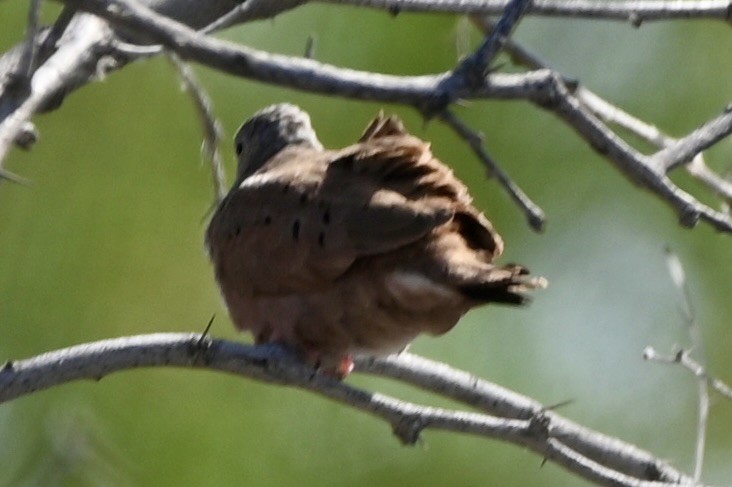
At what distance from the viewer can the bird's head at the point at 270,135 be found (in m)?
5.48

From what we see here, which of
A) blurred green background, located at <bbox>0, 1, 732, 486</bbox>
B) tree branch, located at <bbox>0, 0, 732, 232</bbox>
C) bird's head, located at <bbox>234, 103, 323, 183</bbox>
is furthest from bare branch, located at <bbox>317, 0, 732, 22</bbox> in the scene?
blurred green background, located at <bbox>0, 1, 732, 486</bbox>

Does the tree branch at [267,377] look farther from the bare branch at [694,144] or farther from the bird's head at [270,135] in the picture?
the bird's head at [270,135]

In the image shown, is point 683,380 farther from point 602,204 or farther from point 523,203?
point 523,203

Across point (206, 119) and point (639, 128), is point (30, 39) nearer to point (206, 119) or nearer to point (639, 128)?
point (206, 119)

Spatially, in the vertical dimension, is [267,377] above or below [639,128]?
below

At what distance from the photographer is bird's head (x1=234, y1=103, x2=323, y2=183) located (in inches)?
216

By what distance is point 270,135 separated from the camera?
218 inches

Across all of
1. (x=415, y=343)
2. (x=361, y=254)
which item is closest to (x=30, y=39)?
(x=361, y=254)

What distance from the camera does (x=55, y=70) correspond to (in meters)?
4.21

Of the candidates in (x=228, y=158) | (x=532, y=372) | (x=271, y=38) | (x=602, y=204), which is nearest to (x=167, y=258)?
(x=228, y=158)

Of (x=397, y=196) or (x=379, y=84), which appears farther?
(x=397, y=196)

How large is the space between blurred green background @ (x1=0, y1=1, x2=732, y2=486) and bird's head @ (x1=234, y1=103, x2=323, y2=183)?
155cm

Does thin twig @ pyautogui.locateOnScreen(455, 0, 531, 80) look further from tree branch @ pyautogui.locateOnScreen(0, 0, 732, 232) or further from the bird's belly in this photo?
the bird's belly

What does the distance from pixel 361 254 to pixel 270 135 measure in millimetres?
1457
